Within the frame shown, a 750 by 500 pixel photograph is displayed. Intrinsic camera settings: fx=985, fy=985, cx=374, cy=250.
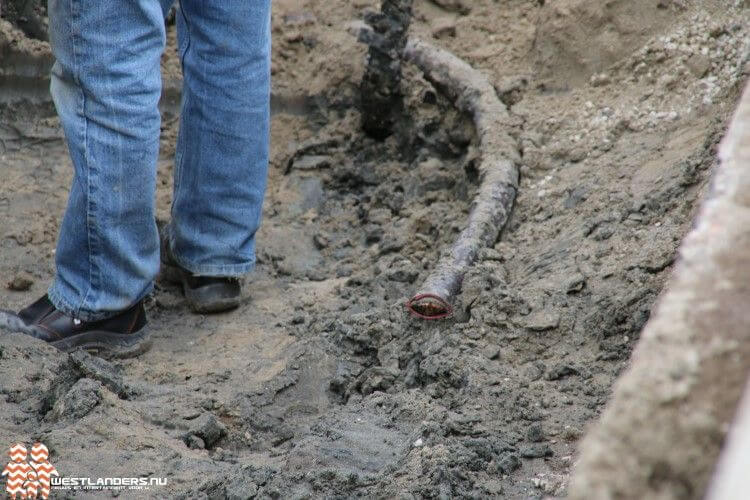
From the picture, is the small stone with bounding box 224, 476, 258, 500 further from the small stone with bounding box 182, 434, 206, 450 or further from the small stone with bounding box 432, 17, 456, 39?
the small stone with bounding box 432, 17, 456, 39

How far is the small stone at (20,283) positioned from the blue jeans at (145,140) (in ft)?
1.06

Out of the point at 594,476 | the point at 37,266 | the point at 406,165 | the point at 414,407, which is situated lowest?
the point at 37,266

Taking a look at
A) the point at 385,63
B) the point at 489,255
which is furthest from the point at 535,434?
the point at 385,63

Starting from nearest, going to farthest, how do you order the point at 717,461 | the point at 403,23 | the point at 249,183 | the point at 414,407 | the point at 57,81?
the point at 717,461 → the point at 414,407 → the point at 57,81 → the point at 249,183 → the point at 403,23

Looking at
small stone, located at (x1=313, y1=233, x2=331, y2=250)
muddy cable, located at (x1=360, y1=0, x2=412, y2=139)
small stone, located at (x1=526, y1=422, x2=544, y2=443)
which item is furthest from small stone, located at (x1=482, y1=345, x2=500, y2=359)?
muddy cable, located at (x1=360, y1=0, x2=412, y2=139)

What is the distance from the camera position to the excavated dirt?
193cm

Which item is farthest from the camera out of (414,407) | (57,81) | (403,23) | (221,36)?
(403,23)

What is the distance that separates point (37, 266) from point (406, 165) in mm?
1322

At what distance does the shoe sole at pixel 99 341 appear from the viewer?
8.52ft

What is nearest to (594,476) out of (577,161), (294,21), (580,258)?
(580,258)

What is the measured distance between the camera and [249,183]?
9.46 feet

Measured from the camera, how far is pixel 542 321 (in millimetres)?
2297

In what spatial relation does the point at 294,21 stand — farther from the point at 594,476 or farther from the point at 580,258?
the point at 594,476

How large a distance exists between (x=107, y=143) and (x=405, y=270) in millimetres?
914
